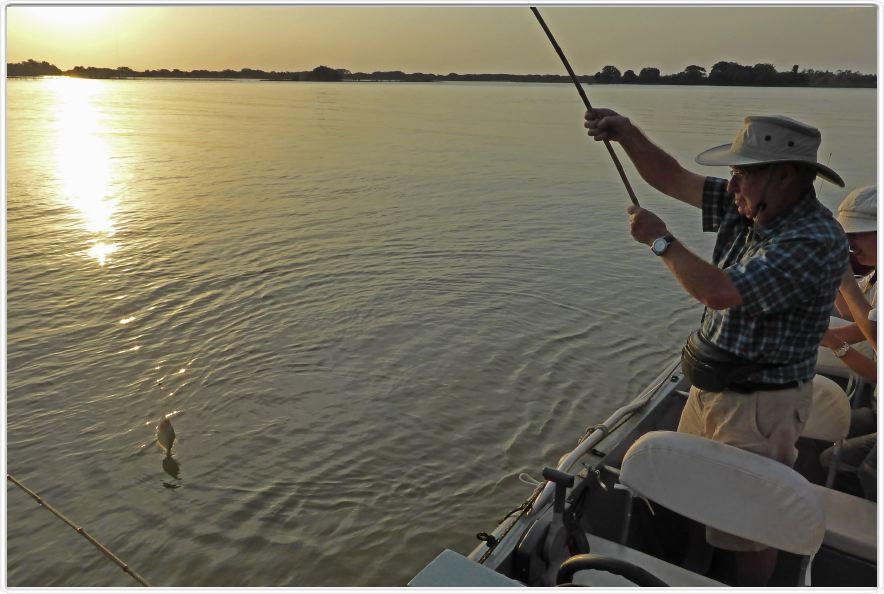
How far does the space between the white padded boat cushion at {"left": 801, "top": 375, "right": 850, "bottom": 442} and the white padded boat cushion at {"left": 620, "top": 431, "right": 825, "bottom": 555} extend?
4.00 feet

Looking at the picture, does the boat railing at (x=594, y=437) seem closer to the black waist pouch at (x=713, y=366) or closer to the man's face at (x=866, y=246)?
the black waist pouch at (x=713, y=366)

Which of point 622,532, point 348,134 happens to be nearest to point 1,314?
point 622,532

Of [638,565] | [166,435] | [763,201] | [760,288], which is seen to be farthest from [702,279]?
[166,435]

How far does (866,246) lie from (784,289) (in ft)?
4.14

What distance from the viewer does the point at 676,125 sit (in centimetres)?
3058

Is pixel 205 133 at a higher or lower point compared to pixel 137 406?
higher

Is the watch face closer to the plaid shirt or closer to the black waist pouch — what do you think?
the plaid shirt

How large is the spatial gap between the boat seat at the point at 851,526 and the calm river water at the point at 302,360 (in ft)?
7.92

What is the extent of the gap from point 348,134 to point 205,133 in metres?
5.30

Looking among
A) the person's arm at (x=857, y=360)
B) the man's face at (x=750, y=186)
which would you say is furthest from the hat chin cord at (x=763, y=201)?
the person's arm at (x=857, y=360)

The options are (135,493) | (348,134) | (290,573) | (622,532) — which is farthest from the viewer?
(348,134)

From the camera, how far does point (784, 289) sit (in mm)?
2441

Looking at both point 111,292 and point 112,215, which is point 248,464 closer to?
point 111,292

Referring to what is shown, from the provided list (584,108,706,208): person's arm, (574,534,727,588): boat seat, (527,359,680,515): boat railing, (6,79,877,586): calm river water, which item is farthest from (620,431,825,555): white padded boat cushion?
(6,79,877,586): calm river water
